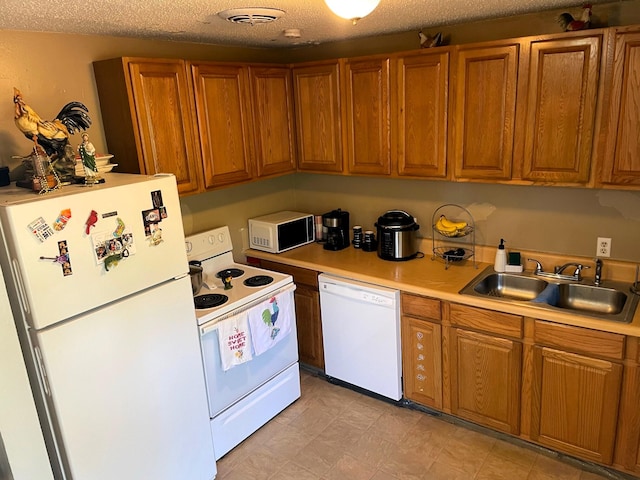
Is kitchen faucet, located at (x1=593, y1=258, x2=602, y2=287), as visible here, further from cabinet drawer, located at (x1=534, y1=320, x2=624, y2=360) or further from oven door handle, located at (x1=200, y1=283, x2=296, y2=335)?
oven door handle, located at (x1=200, y1=283, x2=296, y2=335)

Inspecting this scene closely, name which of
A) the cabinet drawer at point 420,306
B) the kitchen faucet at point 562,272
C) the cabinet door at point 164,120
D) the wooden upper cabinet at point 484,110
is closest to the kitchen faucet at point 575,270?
the kitchen faucet at point 562,272

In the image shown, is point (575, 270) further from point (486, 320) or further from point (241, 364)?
point (241, 364)

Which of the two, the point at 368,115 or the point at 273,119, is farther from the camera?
the point at 273,119

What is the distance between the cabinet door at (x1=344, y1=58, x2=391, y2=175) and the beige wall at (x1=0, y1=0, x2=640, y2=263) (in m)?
0.29

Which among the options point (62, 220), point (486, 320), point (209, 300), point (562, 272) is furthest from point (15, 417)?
point (562, 272)

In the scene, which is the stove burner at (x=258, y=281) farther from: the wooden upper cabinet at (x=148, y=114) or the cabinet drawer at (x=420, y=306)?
the cabinet drawer at (x=420, y=306)

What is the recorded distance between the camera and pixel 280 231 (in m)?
3.33

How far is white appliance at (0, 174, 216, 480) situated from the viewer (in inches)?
67.5

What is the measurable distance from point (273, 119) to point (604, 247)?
7.04ft

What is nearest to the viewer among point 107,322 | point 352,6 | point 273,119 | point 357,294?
point 352,6

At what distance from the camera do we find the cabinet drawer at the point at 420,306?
2.66 metres

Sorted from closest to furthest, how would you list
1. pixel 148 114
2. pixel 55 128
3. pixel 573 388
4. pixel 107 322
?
pixel 107 322
pixel 55 128
pixel 573 388
pixel 148 114

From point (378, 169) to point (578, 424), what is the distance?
178 cm

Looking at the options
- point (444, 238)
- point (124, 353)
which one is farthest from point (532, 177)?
point (124, 353)
